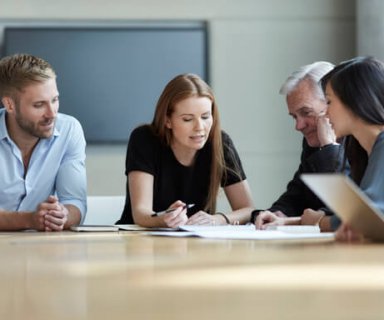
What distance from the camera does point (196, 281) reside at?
127 centimetres

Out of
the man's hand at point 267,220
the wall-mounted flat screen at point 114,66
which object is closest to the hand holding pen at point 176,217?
the man's hand at point 267,220

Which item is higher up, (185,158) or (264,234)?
(185,158)

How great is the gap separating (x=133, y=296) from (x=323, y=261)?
21.9 inches

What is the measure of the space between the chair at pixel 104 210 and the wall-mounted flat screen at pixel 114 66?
2.72m

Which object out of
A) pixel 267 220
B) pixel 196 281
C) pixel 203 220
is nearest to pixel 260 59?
pixel 203 220

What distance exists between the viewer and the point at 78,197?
356 centimetres

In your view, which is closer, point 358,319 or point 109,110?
point 358,319

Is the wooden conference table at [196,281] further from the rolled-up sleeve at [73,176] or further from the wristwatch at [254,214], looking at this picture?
the rolled-up sleeve at [73,176]

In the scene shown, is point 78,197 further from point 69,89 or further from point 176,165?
point 69,89

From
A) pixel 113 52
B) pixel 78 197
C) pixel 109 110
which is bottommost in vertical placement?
pixel 78 197

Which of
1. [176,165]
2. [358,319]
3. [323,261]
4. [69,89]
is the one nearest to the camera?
[358,319]

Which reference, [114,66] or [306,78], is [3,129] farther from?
[114,66]

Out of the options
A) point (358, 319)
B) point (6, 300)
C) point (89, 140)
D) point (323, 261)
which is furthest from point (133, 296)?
point (89, 140)

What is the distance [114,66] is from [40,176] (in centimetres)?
302
